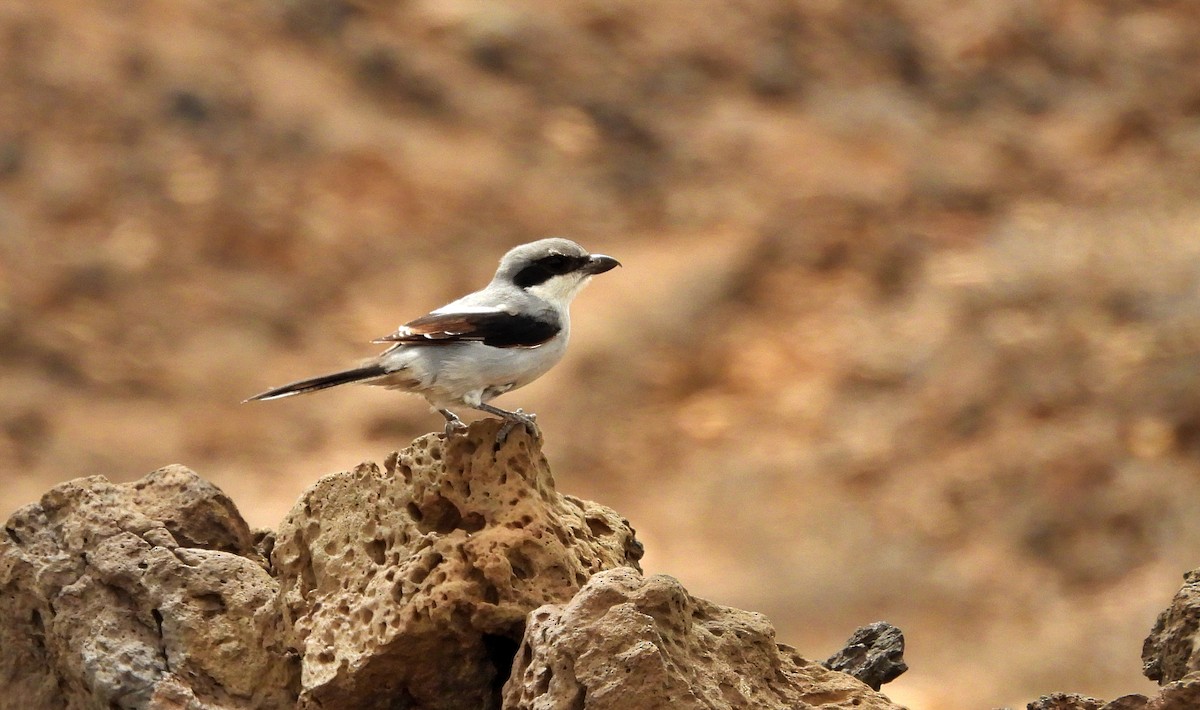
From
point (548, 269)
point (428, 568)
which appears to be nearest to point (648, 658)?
point (428, 568)

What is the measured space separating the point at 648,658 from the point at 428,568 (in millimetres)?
1180

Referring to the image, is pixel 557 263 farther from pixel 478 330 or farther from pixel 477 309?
pixel 478 330

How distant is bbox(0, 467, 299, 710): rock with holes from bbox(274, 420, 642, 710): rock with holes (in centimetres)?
21

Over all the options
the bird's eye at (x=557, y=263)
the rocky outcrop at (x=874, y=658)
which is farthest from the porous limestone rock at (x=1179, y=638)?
the bird's eye at (x=557, y=263)

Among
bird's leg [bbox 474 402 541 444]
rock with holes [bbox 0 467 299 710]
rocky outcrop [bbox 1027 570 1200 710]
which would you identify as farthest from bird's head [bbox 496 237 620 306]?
rocky outcrop [bbox 1027 570 1200 710]

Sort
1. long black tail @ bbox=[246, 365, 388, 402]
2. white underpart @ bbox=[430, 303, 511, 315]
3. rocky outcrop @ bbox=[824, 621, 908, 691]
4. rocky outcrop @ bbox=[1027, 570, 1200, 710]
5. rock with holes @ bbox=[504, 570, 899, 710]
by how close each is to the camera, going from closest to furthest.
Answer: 1. rock with holes @ bbox=[504, 570, 899, 710]
2. rocky outcrop @ bbox=[1027, 570, 1200, 710]
3. long black tail @ bbox=[246, 365, 388, 402]
4. rocky outcrop @ bbox=[824, 621, 908, 691]
5. white underpart @ bbox=[430, 303, 511, 315]

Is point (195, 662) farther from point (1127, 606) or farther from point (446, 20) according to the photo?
point (446, 20)

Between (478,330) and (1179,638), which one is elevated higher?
(478,330)

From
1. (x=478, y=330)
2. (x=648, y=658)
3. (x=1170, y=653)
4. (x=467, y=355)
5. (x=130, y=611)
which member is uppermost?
(x=478, y=330)

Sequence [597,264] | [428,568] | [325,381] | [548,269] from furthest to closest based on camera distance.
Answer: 1. [597,264]
2. [548,269]
3. [325,381]
4. [428,568]

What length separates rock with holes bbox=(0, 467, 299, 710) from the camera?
20.1ft

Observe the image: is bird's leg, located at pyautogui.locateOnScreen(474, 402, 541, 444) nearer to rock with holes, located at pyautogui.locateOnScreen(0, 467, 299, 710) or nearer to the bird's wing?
the bird's wing

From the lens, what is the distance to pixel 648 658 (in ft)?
16.7

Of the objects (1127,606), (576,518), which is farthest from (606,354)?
(576,518)
